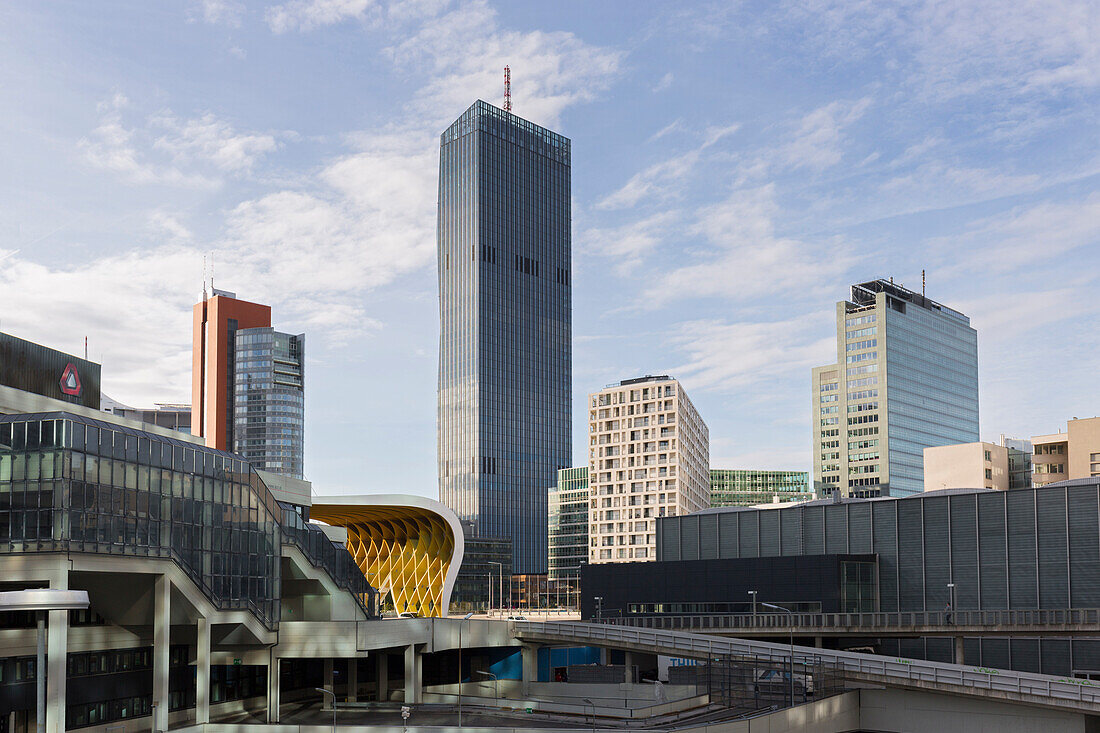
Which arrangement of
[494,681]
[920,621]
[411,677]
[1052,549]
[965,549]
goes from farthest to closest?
[965,549]
[1052,549]
[920,621]
[494,681]
[411,677]

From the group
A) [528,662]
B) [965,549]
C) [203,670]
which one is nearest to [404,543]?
[528,662]

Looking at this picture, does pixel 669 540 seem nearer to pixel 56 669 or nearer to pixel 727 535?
pixel 727 535

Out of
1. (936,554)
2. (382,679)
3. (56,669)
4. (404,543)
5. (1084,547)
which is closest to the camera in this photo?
(56,669)

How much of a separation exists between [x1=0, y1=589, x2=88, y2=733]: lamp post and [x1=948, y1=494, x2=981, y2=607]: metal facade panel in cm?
8718

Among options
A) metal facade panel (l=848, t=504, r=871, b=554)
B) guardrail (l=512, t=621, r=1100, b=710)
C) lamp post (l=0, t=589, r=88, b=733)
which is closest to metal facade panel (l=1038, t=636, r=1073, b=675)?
guardrail (l=512, t=621, r=1100, b=710)

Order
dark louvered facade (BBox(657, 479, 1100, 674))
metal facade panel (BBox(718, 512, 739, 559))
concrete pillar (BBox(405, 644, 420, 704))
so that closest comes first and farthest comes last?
concrete pillar (BBox(405, 644, 420, 704)) → dark louvered facade (BBox(657, 479, 1100, 674)) → metal facade panel (BBox(718, 512, 739, 559))

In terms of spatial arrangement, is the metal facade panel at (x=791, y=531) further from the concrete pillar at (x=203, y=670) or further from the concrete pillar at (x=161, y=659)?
the concrete pillar at (x=161, y=659)

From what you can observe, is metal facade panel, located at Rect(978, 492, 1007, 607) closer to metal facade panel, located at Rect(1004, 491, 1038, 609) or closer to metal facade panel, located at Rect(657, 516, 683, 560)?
metal facade panel, located at Rect(1004, 491, 1038, 609)

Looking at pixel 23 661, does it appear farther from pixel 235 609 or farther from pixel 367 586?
pixel 367 586

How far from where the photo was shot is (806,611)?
4611 inches

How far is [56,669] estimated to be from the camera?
5991 cm

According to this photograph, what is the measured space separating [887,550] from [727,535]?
68.5 ft

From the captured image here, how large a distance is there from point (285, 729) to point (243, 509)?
1577 cm

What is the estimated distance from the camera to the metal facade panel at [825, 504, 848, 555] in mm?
123188
